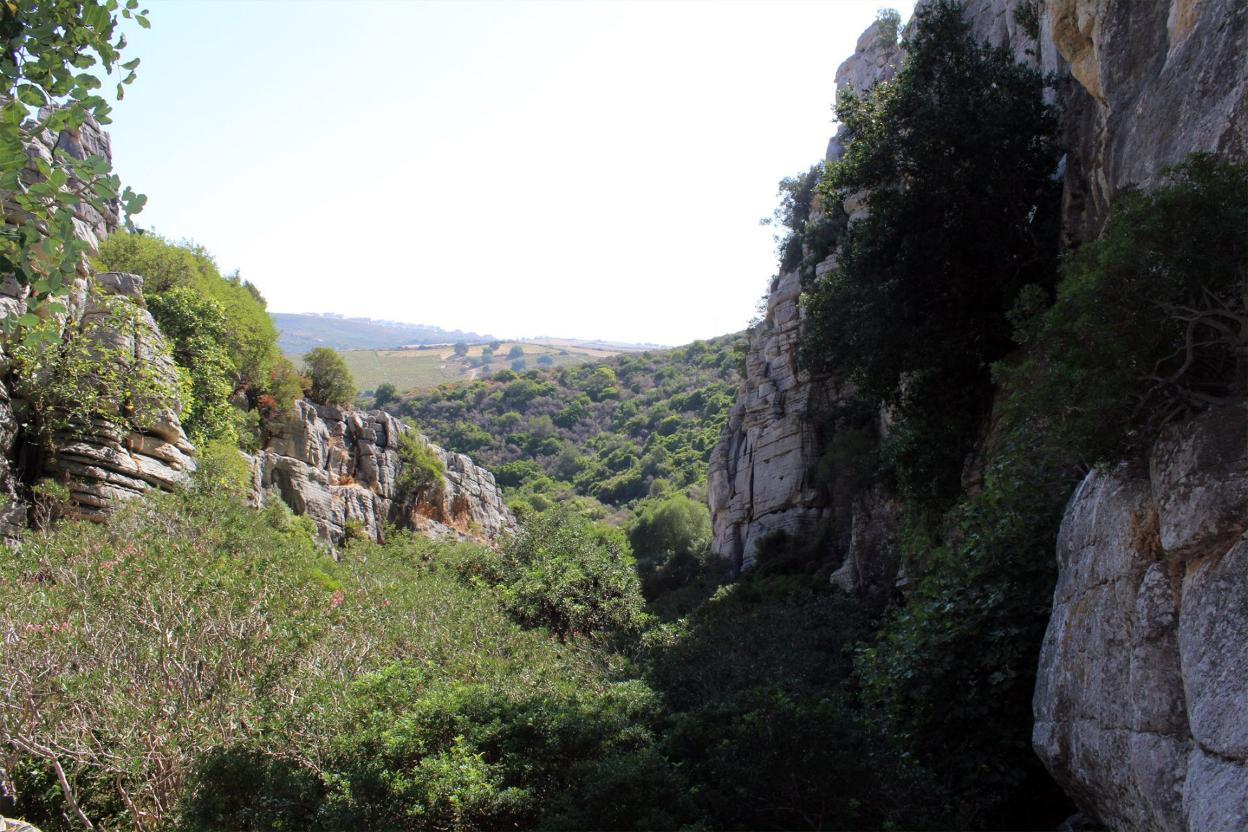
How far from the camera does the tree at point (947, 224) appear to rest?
607 inches

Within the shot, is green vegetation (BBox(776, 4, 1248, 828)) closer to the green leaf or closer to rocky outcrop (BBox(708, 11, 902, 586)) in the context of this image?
the green leaf

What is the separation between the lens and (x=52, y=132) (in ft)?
12.2

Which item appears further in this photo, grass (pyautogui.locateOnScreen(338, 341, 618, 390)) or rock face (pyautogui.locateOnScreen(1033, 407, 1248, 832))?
grass (pyautogui.locateOnScreen(338, 341, 618, 390))

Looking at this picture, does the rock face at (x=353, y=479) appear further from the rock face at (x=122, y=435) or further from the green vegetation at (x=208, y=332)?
the rock face at (x=122, y=435)

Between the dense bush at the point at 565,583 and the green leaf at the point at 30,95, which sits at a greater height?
the green leaf at the point at 30,95

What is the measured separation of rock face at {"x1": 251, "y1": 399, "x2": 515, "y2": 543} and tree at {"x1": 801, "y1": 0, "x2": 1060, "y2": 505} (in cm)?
1877

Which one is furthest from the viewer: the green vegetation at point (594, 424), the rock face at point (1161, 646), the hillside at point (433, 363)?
the hillside at point (433, 363)

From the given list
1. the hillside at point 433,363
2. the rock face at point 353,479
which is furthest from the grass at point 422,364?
the rock face at point 353,479

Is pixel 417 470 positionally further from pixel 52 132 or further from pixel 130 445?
pixel 52 132

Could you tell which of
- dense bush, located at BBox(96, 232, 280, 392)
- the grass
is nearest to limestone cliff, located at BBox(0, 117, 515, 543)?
dense bush, located at BBox(96, 232, 280, 392)

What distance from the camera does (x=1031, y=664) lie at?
30.0 ft

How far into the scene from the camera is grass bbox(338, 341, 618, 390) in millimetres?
139375

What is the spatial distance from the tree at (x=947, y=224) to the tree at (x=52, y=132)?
13.7 metres

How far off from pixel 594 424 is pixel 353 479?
57034 mm
